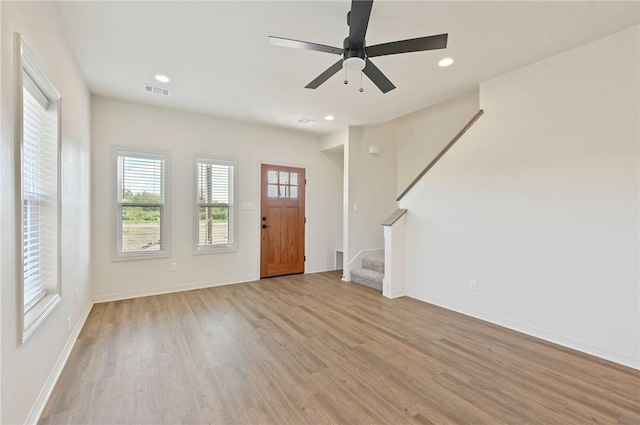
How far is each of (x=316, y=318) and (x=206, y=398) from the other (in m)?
1.58

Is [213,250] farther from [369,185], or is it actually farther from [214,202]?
[369,185]

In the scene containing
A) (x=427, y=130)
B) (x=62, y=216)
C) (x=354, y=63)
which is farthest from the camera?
(x=427, y=130)

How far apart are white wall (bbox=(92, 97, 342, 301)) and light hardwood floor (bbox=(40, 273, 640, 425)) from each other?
756mm

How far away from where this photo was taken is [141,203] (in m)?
4.09

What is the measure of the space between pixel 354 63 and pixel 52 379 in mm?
3170

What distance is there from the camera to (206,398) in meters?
1.92

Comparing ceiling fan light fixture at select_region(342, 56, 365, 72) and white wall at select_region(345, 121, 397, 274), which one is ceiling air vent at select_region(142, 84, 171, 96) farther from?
white wall at select_region(345, 121, 397, 274)

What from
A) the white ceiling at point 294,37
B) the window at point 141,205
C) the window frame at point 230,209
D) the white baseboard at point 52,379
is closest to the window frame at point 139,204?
the window at point 141,205

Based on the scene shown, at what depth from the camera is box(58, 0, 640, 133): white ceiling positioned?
83.5 inches

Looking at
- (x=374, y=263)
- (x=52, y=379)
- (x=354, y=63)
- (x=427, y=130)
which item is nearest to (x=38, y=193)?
(x=52, y=379)

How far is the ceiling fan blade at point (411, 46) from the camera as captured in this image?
6.20 feet

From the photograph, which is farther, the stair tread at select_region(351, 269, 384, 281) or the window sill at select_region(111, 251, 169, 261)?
the stair tread at select_region(351, 269, 384, 281)

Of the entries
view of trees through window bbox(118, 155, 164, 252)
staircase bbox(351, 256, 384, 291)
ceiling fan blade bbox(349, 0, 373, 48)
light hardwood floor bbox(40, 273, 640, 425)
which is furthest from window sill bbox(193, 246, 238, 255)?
ceiling fan blade bbox(349, 0, 373, 48)

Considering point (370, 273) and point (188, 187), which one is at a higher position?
point (188, 187)
